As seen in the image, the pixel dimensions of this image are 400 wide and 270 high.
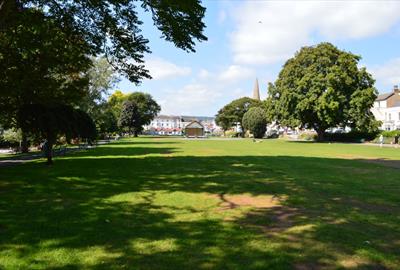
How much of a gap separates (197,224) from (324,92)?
178 feet

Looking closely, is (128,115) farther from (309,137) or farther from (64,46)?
(64,46)

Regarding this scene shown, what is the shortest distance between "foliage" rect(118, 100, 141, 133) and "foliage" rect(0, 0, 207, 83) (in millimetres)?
83365

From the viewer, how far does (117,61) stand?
2039 cm

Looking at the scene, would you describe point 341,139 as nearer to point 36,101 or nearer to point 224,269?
point 36,101

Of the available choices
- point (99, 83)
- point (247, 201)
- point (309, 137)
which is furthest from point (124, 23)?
point (309, 137)

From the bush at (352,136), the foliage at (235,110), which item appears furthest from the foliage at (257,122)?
the foliage at (235,110)

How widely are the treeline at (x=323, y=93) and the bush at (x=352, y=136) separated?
0.83ft

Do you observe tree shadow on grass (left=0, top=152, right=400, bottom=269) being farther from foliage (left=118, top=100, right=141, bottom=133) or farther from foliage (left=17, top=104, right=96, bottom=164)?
foliage (left=118, top=100, right=141, bottom=133)

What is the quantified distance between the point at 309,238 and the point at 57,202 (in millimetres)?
5808

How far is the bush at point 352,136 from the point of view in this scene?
6438 cm

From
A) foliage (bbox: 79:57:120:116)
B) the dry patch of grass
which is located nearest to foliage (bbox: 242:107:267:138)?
foliage (bbox: 79:57:120:116)

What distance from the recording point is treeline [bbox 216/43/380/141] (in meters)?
57.9

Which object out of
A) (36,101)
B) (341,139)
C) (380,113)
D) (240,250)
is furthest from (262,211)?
(380,113)

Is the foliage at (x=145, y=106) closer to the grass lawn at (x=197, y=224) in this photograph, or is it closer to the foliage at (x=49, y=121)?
the foliage at (x=49, y=121)
